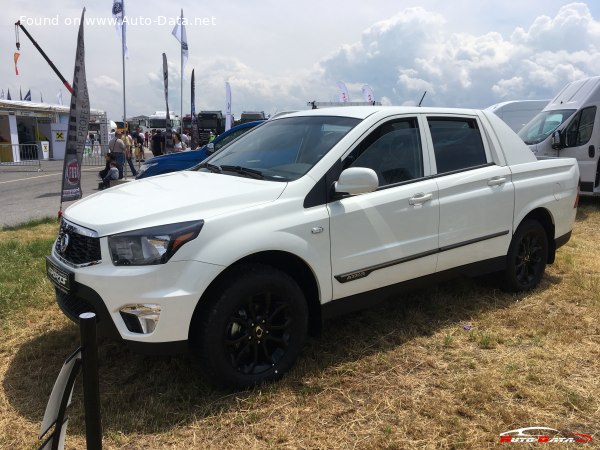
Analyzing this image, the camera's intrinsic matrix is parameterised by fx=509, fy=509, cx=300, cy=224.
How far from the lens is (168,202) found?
306 centimetres

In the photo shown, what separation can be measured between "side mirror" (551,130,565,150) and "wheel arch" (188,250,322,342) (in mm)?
8587

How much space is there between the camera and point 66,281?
2.97m

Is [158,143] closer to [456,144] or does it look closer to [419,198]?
[456,144]

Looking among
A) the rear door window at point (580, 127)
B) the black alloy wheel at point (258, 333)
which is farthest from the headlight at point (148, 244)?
the rear door window at point (580, 127)

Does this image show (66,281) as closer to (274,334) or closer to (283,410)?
(274,334)

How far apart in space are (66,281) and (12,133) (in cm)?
2427

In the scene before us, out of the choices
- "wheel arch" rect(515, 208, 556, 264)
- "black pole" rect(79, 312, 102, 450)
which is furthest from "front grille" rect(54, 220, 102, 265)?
"wheel arch" rect(515, 208, 556, 264)

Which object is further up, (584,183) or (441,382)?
(584,183)

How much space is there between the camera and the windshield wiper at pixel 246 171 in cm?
355

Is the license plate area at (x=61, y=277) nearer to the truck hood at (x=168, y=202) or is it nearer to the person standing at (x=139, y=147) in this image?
the truck hood at (x=168, y=202)

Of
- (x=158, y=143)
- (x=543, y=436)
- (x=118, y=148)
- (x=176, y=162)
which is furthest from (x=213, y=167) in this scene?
→ (x=158, y=143)

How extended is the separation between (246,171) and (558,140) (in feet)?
28.0

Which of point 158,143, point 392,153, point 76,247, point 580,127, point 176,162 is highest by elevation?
point 580,127

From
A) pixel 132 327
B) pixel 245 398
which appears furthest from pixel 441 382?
pixel 132 327
